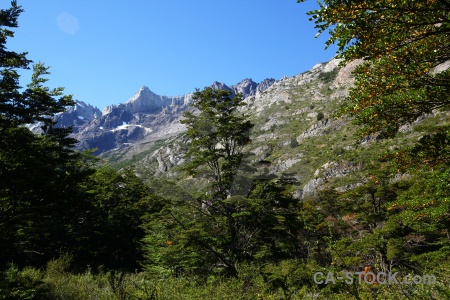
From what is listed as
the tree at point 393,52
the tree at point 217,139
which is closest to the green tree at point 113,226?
the tree at point 217,139

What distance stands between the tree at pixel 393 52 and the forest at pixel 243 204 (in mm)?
34

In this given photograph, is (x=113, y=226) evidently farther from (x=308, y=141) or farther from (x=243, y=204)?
(x=308, y=141)

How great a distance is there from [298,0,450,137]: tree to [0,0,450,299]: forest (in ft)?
0.11

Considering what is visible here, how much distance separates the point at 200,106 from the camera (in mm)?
20922

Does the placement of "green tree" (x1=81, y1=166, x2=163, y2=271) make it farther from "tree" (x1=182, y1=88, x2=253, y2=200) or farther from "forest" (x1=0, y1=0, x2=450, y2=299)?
"tree" (x1=182, y1=88, x2=253, y2=200)

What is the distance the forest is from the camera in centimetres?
638

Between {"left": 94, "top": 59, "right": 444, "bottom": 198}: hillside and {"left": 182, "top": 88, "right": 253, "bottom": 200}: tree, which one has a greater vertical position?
{"left": 94, "top": 59, "right": 444, "bottom": 198}: hillside

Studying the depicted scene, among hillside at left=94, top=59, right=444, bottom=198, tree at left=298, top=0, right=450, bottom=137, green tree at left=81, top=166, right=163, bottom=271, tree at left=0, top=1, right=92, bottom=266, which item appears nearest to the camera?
tree at left=298, top=0, right=450, bottom=137

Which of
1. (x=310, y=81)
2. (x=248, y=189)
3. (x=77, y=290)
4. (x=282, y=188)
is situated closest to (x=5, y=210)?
(x=77, y=290)

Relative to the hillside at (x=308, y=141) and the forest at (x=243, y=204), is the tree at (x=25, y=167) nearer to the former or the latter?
the forest at (x=243, y=204)

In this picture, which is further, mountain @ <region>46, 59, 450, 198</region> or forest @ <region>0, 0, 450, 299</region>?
mountain @ <region>46, 59, 450, 198</region>

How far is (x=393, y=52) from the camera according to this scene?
24.1ft

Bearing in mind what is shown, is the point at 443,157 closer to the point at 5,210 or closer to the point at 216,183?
the point at 216,183

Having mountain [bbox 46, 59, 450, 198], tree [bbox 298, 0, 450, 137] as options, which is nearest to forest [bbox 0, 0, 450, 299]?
tree [bbox 298, 0, 450, 137]
